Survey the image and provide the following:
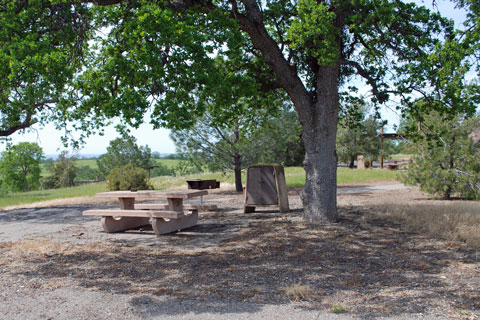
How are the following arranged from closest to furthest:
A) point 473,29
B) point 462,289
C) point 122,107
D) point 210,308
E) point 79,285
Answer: point 210,308 < point 462,289 < point 79,285 < point 122,107 < point 473,29

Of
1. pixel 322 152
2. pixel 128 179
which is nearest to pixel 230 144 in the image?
pixel 128 179

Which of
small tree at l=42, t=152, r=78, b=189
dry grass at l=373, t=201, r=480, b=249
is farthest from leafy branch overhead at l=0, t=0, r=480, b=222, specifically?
small tree at l=42, t=152, r=78, b=189

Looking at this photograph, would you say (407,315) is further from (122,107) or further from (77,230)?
(77,230)

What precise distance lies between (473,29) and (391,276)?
4.87 m

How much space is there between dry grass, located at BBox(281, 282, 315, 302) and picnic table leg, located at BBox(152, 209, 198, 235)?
4.45 meters

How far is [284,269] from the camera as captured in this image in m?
5.57

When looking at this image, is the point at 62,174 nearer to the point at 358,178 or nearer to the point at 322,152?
the point at 358,178

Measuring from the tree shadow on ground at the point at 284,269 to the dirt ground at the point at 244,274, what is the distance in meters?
0.01

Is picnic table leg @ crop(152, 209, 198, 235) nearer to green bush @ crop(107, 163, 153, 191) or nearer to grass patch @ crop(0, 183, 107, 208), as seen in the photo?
green bush @ crop(107, 163, 153, 191)

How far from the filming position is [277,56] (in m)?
8.74

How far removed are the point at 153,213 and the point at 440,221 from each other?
18.8 feet

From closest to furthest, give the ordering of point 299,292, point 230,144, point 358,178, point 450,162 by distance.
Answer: point 299,292
point 450,162
point 230,144
point 358,178

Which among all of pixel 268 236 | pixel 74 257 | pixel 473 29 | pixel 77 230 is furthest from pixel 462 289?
pixel 77 230

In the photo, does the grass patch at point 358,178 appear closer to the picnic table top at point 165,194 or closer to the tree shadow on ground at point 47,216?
the tree shadow on ground at point 47,216
